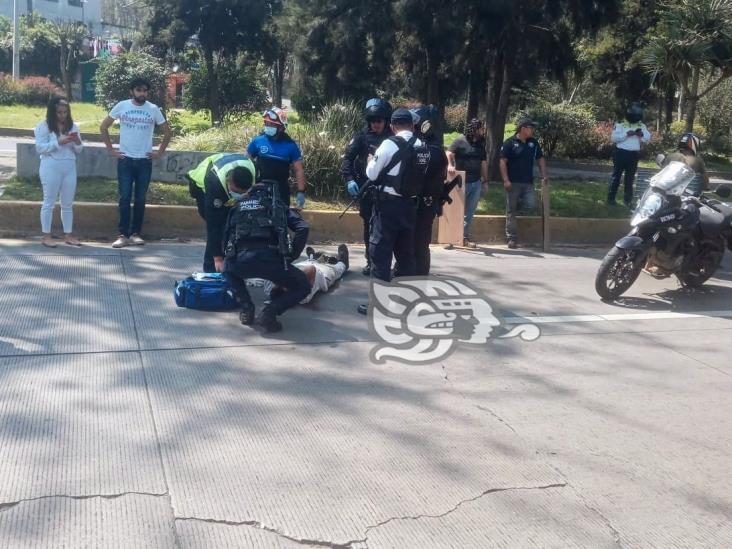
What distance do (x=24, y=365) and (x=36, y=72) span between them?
4333 cm

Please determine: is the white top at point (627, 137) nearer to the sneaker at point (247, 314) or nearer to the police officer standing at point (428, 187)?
the police officer standing at point (428, 187)

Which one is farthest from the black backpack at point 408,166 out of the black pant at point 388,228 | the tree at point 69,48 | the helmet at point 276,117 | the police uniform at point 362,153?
the tree at point 69,48

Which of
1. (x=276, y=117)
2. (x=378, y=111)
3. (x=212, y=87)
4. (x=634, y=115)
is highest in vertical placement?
(x=212, y=87)

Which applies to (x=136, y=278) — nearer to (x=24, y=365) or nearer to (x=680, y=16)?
(x=24, y=365)

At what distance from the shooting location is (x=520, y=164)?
10305 millimetres

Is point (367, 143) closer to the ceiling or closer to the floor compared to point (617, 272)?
closer to the ceiling

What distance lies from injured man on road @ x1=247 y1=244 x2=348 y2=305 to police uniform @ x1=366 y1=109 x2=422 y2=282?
0.57 metres

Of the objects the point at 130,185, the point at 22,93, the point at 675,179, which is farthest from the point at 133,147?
the point at 22,93

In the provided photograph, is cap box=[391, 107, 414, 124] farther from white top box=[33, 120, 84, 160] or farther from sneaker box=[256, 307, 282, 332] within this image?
white top box=[33, 120, 84, 160]

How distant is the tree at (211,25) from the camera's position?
71.9 feet

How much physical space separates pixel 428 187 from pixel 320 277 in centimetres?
131

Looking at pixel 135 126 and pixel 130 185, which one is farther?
pixel 130 185

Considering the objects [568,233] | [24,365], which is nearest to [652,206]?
[568,233]

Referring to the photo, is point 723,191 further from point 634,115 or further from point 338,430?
point 338,430
